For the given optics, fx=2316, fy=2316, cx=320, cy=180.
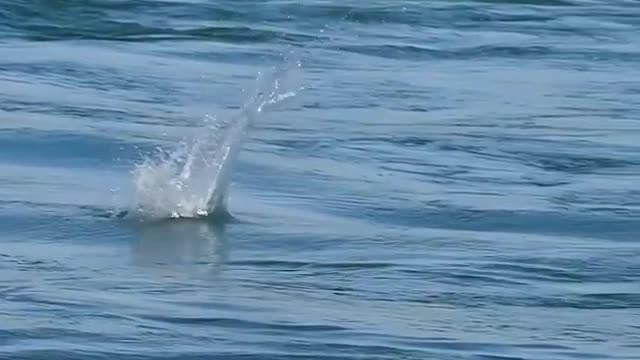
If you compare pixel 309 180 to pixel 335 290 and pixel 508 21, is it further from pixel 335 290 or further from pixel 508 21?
pixel 508 21

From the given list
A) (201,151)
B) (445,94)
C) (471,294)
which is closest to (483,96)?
(445,94)

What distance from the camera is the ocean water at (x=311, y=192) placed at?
681 cm

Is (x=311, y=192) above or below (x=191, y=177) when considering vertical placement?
below

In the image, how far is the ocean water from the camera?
681 cm

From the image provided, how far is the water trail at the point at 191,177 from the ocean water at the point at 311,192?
0.01 meters

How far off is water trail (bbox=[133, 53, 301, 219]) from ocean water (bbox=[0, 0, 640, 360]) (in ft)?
0.04

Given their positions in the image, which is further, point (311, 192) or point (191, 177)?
point (311, 192)

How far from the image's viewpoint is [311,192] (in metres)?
9.55

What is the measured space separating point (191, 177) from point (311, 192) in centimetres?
78

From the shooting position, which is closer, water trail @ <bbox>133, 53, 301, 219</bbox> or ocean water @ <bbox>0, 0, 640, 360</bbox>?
ocean water @ <bbox>0, 0, 640, 360</bbox>

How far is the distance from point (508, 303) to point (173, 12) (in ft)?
33.5

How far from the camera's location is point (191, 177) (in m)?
8.91

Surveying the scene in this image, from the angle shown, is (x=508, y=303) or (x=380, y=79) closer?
(x=508, y=303)

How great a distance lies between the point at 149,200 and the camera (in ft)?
28.9
